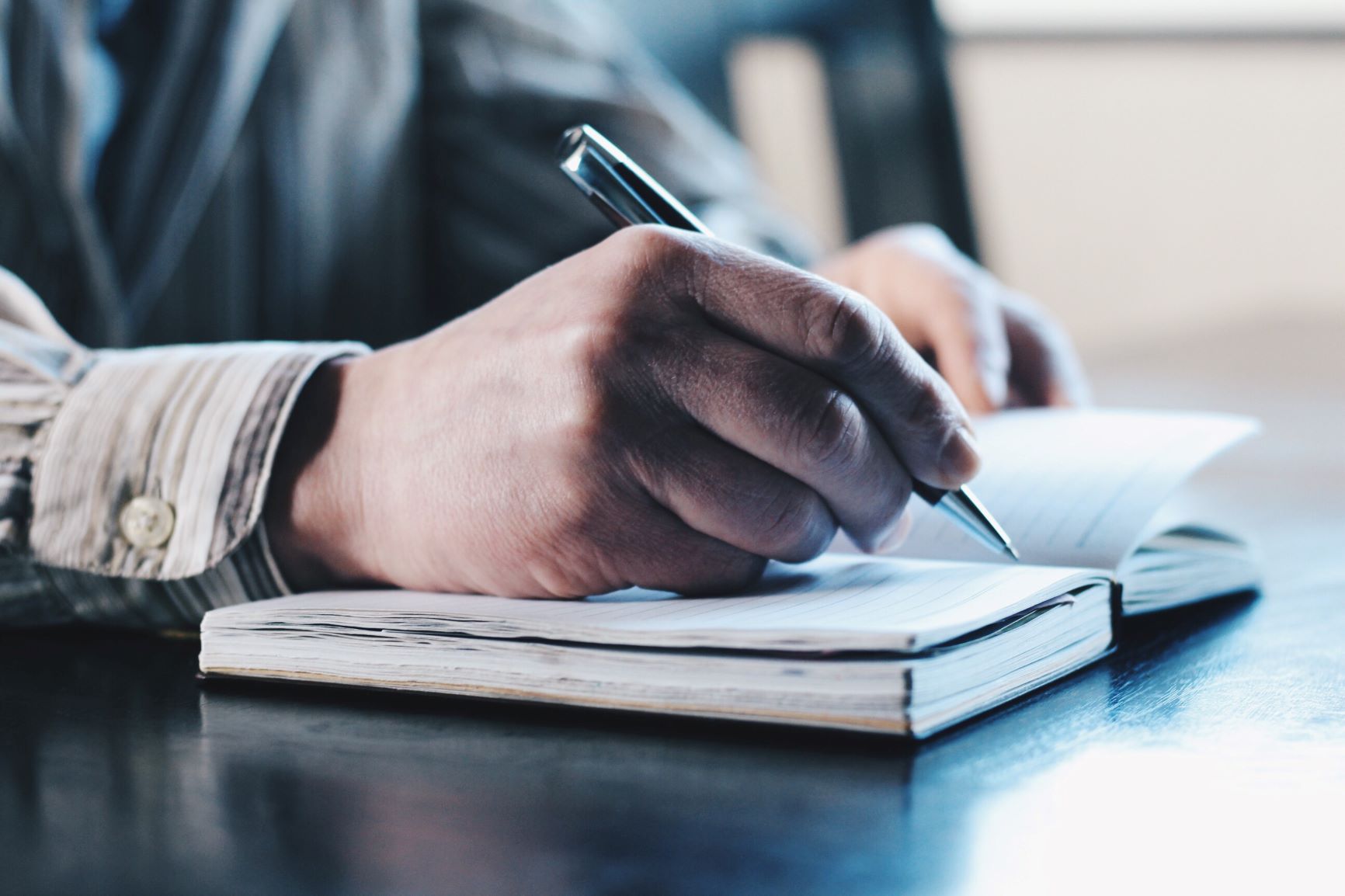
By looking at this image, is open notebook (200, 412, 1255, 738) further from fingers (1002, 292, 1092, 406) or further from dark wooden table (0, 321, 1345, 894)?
fingers (1002, 292, 1092, 406)

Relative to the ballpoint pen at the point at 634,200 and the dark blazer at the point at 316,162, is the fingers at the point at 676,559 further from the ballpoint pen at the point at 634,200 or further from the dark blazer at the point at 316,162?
the dark blazer at the point at 316,162

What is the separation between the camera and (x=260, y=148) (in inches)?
45.7

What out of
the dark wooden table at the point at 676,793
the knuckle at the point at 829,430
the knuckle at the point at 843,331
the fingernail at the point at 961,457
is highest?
the knuckle at the point at 843,331

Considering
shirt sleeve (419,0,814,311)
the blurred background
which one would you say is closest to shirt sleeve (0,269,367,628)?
shirt sleeve (419,0,814,311)

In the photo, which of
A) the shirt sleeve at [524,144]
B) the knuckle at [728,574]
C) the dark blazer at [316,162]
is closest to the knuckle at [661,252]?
the knuckle at [728,574]

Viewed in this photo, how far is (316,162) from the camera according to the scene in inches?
47.5

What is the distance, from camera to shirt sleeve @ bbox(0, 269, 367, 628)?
0.53 metres

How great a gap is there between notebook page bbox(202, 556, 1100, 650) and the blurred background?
2.58 meters

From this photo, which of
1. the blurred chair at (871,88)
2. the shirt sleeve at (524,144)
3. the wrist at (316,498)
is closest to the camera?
the wrist at (316,498)

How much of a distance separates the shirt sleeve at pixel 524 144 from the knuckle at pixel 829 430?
84cm

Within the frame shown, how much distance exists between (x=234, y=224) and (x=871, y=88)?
2.27 m

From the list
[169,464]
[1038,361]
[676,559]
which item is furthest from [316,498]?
[1038,361]

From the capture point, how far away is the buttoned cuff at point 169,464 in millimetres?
523

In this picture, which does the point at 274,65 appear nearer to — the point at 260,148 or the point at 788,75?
the point at 260,148
